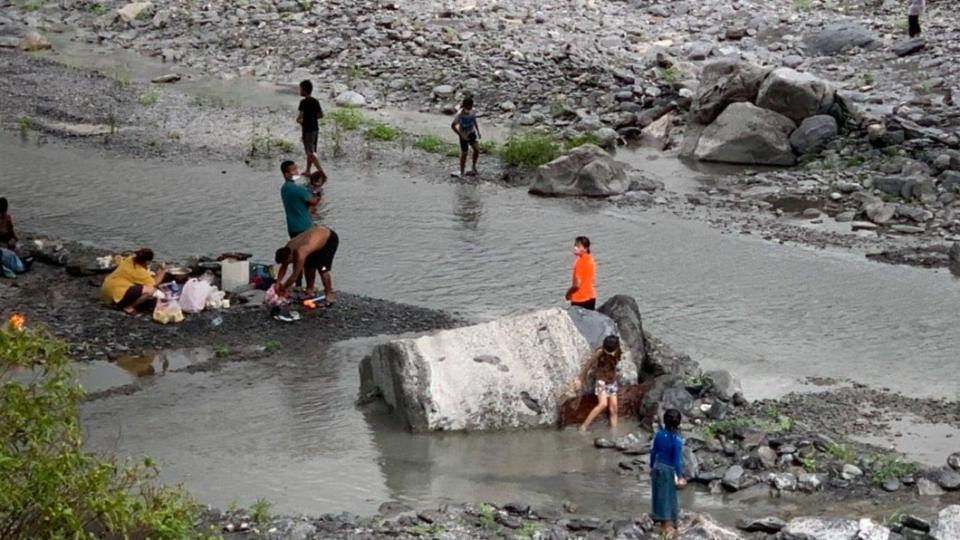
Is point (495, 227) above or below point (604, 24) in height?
below

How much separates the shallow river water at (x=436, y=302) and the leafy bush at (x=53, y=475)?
3222 millimetres

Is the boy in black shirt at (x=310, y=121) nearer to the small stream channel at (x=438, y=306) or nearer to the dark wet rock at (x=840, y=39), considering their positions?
the small stream channel at (x=438, y=306)

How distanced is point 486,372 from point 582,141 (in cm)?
1203

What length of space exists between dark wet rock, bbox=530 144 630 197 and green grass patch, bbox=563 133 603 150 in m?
1.57

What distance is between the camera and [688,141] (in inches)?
→ 1010

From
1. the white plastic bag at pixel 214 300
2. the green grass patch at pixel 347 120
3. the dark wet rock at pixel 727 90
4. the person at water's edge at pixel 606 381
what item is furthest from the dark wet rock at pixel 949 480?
the green grass patch at pixel 347 120

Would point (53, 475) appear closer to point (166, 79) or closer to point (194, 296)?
point (194, 296)

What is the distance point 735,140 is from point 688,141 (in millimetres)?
1091

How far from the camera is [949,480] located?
12.5 metres

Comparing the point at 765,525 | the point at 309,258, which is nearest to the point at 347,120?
the point at 309,258

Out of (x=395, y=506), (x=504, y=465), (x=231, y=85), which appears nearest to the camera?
(x=395, y=506)

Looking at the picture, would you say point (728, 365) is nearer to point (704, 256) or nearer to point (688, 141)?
point (704, 256)

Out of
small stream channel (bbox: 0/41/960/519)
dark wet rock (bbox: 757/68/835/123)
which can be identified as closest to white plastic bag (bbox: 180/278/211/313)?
small stream channel (bbox: 0/41/960/519)

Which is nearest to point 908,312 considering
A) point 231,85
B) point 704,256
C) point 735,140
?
point 704,256
